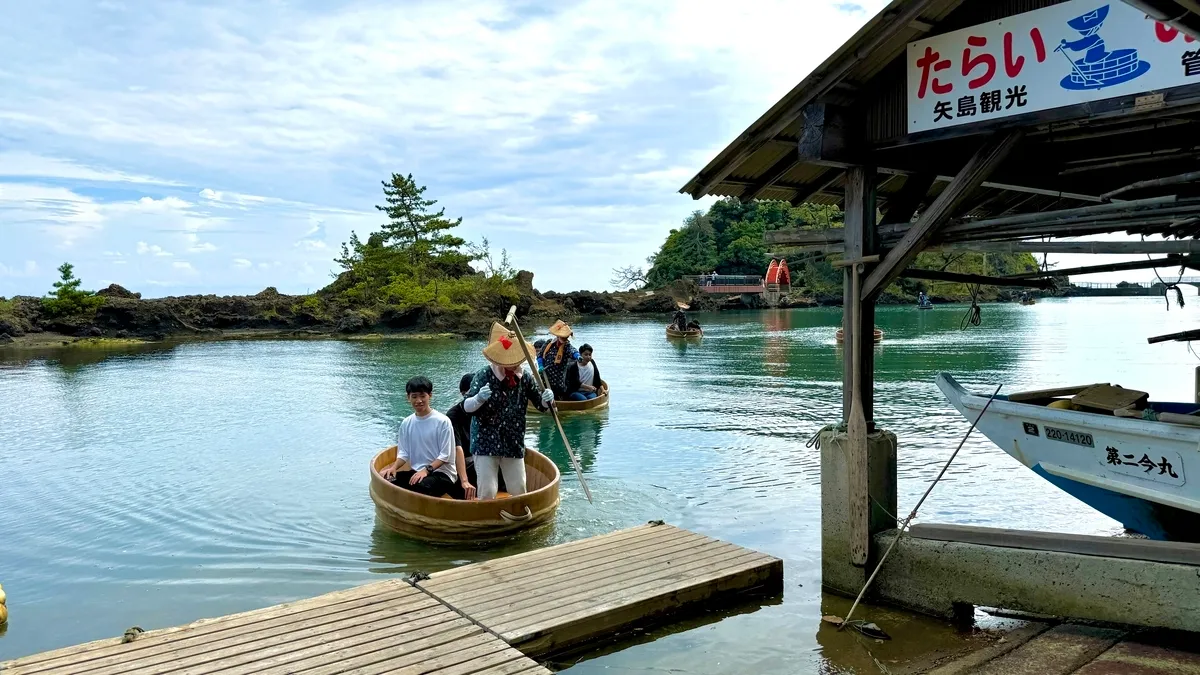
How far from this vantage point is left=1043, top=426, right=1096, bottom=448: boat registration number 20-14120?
21.5 ft

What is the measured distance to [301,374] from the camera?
2953 centimetres

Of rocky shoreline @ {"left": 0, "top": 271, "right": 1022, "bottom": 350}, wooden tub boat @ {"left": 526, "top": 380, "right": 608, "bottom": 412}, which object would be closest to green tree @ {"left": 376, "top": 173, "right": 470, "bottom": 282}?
rocky shoreline @ {"left": 0, "top": 271, "right": 1022, "bottom": 350}

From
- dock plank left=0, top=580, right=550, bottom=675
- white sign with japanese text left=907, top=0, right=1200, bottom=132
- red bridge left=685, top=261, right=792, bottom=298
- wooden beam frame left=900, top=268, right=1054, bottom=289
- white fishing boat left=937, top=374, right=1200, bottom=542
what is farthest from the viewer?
red bridge left=685, top=261, right=792, bottom=298

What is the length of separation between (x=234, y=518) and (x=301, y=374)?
65.6 ft

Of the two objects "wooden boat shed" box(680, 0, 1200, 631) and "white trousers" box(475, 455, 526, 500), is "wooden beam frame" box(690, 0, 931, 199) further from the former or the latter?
"white trousers" box(475, 455, 526, 500)

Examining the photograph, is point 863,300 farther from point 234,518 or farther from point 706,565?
point 234,518

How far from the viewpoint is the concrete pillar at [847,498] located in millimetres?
6277

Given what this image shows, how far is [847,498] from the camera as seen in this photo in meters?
6.33

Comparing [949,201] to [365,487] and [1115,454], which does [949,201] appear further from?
[365,487]

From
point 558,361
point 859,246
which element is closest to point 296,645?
point 859,246

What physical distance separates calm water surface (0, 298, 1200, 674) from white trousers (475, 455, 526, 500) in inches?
21.7

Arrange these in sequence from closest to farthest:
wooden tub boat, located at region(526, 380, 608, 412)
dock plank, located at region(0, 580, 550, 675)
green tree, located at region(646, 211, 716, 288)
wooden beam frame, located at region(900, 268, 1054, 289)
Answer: dock plank, located at region(0, 580, 550, 675) → wooden beam frame, located at region(900, 268, 1054, 289) → wooden tub boat, located at region(526, 380, 608, 412) → green tree, located at region(646, 211, 716, 288)

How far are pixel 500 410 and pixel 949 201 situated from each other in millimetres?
4519

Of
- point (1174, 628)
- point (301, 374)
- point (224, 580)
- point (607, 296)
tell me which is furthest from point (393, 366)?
point (607, 296)
